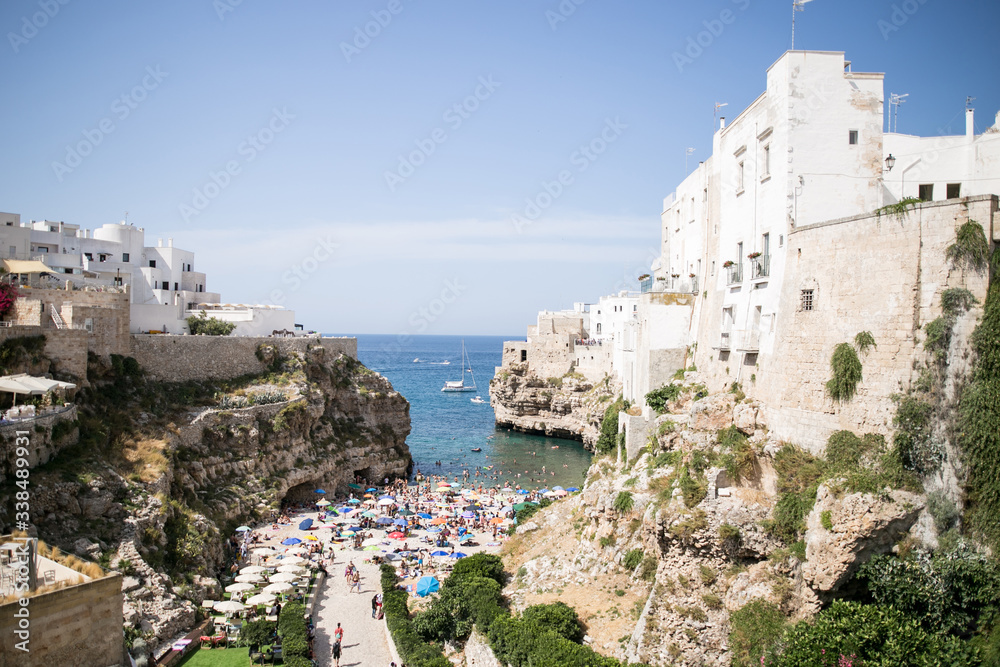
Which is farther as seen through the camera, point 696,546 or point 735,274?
point 735,274

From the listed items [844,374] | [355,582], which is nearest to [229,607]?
[355,582]

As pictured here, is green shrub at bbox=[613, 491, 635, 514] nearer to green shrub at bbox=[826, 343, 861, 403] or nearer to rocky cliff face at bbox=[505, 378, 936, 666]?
rocky cliff face at bbox=[505, 378, 936, 666]

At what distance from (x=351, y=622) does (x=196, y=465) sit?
40.7 ft

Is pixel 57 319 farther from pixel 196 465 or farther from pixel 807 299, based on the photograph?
pixel 807 299

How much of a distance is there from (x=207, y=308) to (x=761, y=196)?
41179 mm

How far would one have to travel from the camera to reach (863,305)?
16984 millimetres

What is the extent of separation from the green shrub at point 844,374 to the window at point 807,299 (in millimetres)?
1704

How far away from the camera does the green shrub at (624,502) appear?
22.2 meters

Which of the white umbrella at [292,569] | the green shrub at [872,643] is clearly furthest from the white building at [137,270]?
the green shrub at [872,643]

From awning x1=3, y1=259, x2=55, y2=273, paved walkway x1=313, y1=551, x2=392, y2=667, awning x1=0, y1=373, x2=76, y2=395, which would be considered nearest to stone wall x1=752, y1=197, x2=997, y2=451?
paved walkway x1=313, y1=551, x2=392, y2=667

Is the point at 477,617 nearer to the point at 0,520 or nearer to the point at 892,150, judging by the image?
the point at 0,520

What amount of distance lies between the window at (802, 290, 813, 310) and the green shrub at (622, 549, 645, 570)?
8.71m

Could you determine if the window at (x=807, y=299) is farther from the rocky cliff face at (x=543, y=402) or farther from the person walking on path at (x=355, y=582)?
the rocky cliff face at (x=543, y=402)

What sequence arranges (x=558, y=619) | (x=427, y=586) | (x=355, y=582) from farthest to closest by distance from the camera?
(x=355, y=582)
(x=427, y=586)
(x=558, y=619)
